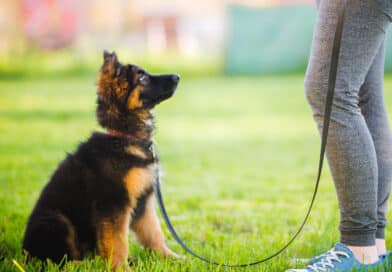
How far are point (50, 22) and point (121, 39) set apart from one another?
100 inches

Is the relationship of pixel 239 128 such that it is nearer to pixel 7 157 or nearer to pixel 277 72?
pixel 7 157

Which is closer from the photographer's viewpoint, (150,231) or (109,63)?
(150,231)

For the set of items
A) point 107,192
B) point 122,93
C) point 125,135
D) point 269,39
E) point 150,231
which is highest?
point 269,39

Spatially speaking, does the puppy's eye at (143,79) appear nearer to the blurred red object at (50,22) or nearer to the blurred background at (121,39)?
the blurred background at (121,39)

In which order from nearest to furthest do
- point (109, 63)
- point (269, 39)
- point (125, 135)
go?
point (125, 135) < point (109, 63) < point (269, 39)

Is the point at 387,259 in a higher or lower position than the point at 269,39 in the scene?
lower

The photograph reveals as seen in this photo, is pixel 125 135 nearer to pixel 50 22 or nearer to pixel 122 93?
pixel 122 93

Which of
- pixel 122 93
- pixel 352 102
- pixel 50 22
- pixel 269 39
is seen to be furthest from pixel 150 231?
pixel 50 22

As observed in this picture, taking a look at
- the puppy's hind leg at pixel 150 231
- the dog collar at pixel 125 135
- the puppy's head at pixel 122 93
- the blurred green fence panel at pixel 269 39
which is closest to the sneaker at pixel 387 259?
the puppy's hind leg at pixel 150 231

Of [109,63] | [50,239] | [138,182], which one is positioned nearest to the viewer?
[50,239]

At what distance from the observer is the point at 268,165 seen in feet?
20.4

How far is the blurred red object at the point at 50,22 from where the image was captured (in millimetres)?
18547

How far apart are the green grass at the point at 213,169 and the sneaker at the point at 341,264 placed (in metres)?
0.26

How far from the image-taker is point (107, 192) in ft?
9.97
